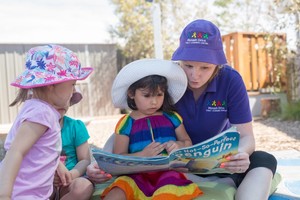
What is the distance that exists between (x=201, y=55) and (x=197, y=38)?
4.7 inches

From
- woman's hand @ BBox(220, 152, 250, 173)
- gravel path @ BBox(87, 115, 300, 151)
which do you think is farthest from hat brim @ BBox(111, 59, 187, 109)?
gravel path @ BBox(87, 115, 300, 151)

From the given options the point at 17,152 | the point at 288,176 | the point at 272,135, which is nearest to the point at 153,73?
the point at 17,152

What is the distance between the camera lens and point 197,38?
196 centimetres

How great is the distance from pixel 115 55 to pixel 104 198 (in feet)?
29.6

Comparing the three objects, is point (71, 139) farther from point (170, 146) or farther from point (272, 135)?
point (272, 135)

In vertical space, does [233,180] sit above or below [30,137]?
below

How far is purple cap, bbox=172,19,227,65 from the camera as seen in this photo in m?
1.90

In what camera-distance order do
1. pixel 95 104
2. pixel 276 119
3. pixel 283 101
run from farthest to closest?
pixel 95 104
pixel 283 101
pixel 276 119

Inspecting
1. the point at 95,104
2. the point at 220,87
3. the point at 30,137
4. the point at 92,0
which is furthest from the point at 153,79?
the point at 92,0

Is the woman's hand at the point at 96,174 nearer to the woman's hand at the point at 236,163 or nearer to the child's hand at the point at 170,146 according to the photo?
the child's hand at the point at 170,146

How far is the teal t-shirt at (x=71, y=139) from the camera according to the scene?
205 cm

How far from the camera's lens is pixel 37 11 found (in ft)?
47.1

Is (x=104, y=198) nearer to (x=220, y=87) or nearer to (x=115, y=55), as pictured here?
(x=220, y=87)

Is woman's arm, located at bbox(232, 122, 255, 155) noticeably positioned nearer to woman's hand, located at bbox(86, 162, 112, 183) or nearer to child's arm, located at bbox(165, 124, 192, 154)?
child's arm, located at bbox(165, 124, 192, 154)
